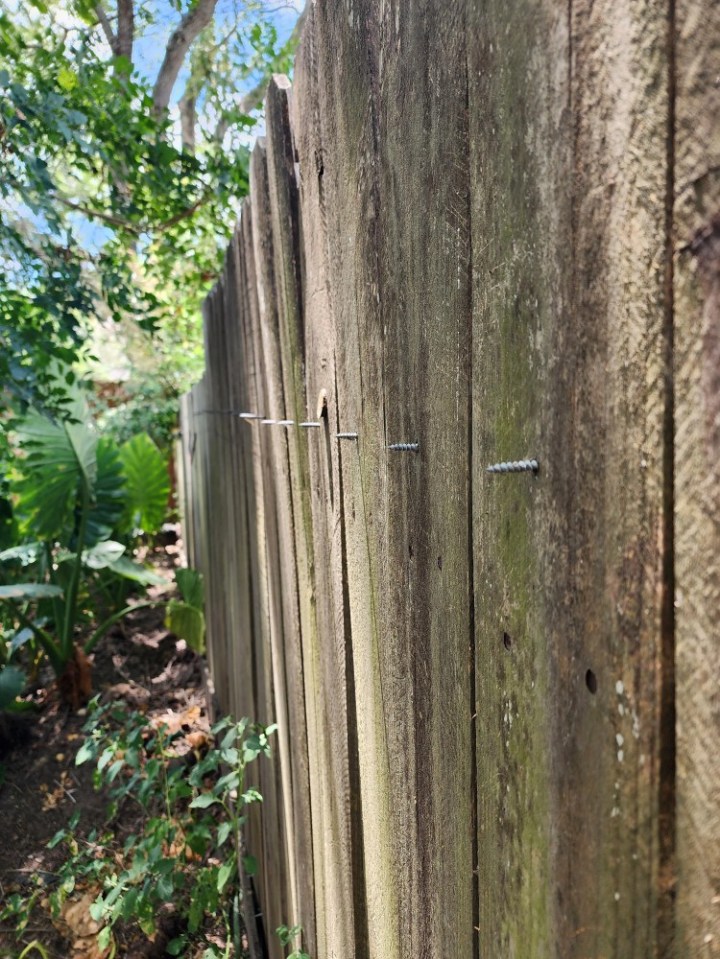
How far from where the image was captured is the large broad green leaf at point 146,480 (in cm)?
813

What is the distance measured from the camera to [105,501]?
610 cm

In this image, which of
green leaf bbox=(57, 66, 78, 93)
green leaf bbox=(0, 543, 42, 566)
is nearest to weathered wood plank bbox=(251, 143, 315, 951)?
green leaf bbox=(57, 66, 78, 93)

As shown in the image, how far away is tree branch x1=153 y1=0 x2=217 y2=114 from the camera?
6341 mm

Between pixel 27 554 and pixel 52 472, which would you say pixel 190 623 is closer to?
pixel 27 554

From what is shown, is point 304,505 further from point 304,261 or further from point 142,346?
point 142,346

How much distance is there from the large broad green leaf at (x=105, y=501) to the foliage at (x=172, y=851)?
2.62 metres

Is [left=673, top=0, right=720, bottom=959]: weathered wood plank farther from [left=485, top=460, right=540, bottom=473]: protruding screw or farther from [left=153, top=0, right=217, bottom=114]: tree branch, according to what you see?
[left=153, top=0, right=217, bottom=114]: tree branch

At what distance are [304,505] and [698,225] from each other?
1203 millimetres

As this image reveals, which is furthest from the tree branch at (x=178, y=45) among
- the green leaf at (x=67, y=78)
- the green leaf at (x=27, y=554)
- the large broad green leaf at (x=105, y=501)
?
the green leaf at (x=27, y=554)

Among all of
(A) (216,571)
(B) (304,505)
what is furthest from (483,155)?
(A) (216,571)

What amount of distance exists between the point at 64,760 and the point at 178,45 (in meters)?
5.66

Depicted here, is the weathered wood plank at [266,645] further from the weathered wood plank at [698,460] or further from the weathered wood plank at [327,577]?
the weathered wood plank at [698,460]

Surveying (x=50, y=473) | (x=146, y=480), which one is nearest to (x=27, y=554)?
(x=50, y=473)

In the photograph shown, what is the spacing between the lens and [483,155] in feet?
2.06
